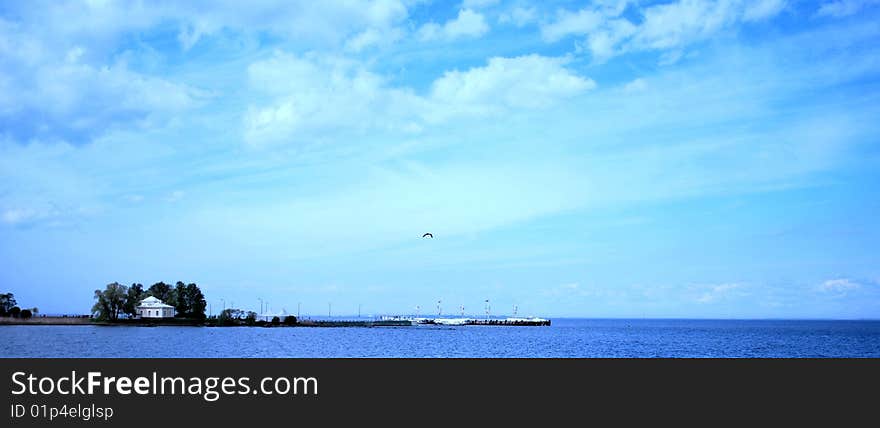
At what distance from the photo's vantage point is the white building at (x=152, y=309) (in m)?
195

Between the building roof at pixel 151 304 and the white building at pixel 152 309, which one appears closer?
the white building at pixel 152 309

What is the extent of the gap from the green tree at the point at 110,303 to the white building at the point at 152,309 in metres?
5.46
